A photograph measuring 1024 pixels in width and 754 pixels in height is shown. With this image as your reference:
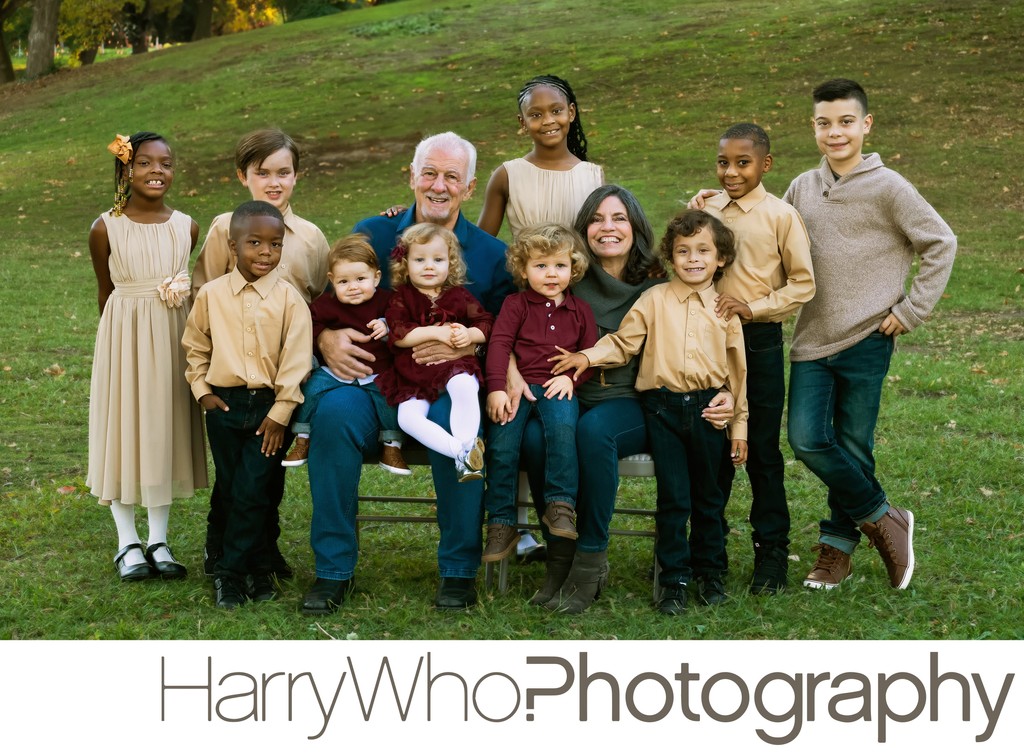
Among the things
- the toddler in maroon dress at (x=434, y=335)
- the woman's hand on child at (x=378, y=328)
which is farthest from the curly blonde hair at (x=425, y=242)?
the woman's hand on child at (x=378, y=328)

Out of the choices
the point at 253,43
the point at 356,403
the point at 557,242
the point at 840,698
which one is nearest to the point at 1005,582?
the point at 840,698

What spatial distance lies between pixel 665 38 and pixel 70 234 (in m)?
14.1

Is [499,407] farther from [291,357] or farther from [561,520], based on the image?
[291,357]

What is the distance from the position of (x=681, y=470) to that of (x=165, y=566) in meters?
2.25

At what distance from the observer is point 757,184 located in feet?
15.4

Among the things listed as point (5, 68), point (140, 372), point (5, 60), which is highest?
point (5, 60)

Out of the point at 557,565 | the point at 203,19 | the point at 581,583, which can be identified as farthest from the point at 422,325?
the point at 203,19

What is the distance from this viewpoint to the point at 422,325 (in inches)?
183

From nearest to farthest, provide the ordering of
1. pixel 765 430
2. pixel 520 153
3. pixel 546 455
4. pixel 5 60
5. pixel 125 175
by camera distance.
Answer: pixel 546 455 → pixel 765 430 → pixel 125 175 → pixel 520 153 → pixel 5 60

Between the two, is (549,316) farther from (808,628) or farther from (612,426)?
(808,628)

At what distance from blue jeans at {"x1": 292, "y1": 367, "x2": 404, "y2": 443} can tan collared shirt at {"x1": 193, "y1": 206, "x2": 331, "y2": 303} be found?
16.5 inches

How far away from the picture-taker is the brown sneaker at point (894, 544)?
4770 millimetres

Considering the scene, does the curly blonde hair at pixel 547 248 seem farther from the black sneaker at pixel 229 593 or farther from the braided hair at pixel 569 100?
the black sneaker at pixel 229 593

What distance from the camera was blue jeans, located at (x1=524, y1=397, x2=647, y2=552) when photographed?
14.7 ft
